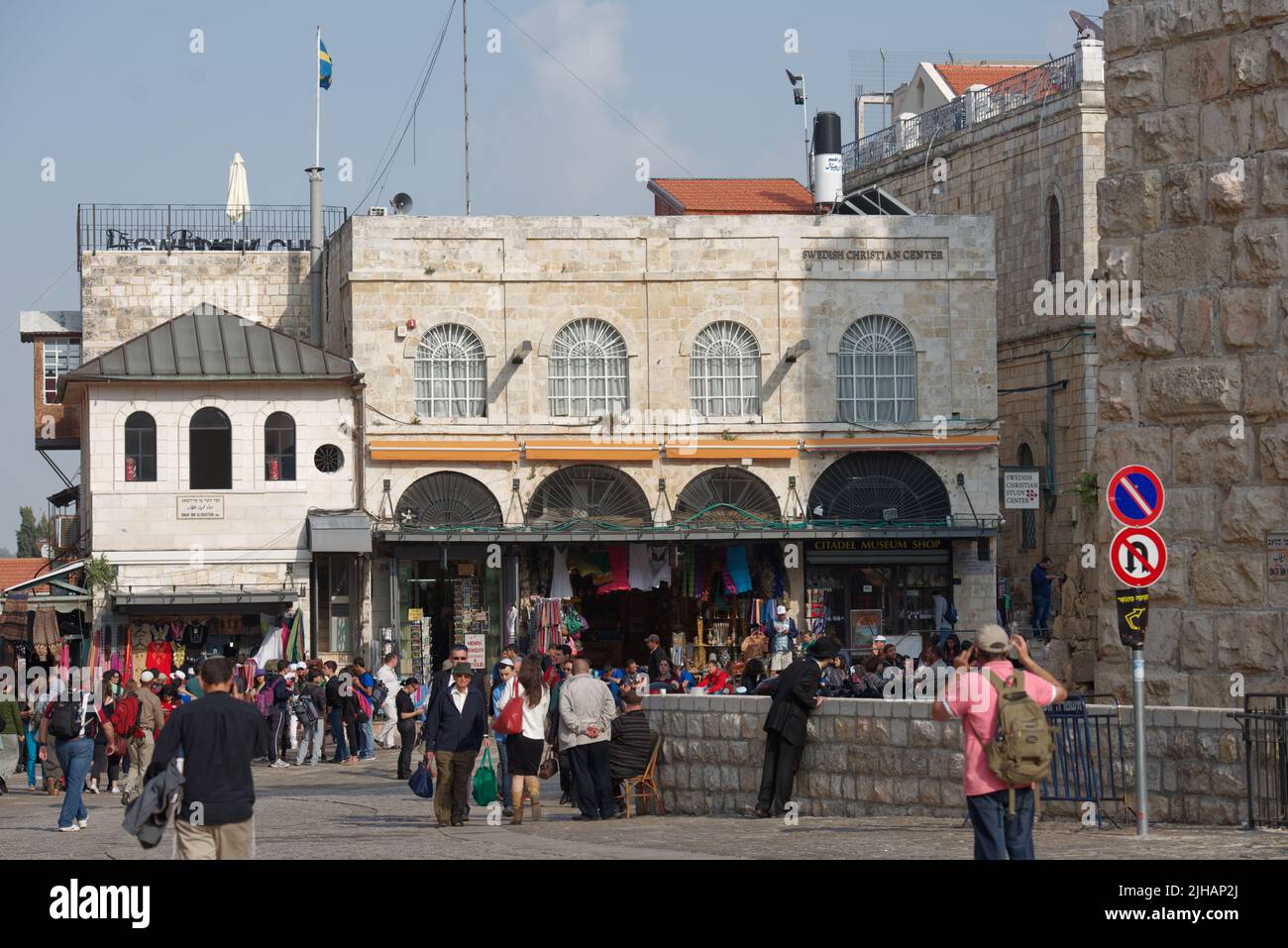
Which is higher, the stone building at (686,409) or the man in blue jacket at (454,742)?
the stone building at (686,409)

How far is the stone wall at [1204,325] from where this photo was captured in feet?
51.2

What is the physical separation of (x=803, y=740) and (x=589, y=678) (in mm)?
2431

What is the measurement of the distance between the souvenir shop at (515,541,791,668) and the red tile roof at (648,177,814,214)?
9058mm

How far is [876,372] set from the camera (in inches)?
1486

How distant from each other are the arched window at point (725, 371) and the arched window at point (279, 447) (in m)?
7.68

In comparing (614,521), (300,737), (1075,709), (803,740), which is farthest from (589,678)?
(614,521)

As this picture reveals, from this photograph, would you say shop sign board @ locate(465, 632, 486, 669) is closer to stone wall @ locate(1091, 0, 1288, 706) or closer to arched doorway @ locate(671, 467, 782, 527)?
arched doorway @ locate(671, 467, 782, 527)

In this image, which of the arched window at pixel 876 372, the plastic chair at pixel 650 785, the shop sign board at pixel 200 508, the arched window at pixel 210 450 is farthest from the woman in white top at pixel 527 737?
the arched window at pixel 876 372

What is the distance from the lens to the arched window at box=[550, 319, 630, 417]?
122 feet

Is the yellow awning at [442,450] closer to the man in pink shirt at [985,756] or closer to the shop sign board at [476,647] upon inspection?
the shop sign board at [476,647]

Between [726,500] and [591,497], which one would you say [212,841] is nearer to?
[591,497]

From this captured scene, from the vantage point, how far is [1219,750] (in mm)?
14320
